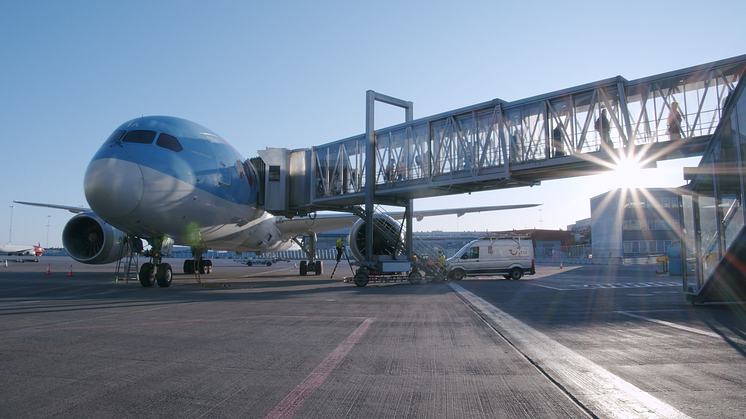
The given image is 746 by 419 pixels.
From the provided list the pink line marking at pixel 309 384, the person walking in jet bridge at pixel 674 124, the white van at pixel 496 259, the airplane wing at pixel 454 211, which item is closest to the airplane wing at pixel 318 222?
the airplane wing at pixel 454 211

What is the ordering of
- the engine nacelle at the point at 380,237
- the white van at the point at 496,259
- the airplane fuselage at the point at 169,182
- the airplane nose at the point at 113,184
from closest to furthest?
the airplane nose at the point at 113,184
the airplane fuselage at the point at 169,182
the engine nacelle at the point at 380,237
the white van at the point at 496,259

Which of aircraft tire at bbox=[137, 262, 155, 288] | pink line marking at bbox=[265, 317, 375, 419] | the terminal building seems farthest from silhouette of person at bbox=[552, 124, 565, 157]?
the terminal building

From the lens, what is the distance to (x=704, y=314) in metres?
8.17

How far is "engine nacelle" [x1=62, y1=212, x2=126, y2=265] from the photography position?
17.7 metres

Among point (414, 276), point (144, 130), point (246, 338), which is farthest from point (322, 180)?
point (246, 338)

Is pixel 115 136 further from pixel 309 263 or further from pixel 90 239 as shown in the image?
pixel 309 263

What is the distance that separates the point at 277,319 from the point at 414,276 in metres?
→ 11.5

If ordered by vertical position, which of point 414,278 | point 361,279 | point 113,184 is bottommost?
point 414,278

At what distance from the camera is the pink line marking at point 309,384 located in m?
2.93

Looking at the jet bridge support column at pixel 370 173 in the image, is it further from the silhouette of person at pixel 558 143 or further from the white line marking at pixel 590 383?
the white line marking at pixel 590 383

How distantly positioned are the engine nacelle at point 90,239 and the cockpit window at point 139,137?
7.10 m

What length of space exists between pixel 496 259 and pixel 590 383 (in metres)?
18.6

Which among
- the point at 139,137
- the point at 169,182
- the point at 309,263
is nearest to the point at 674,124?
the point at 169,182

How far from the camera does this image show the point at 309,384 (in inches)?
141
